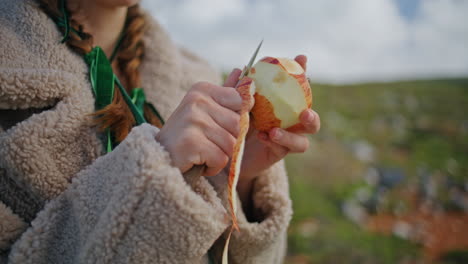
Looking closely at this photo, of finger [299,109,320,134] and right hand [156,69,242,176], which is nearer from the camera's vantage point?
right hand [156,69,242,176]

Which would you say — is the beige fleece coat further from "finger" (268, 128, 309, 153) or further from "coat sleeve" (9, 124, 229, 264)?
"finger" (268, 128, 309, 153)

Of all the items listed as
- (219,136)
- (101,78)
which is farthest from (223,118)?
(101,78)

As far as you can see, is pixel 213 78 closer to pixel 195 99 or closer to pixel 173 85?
pixel 173 85

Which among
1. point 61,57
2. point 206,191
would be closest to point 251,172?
point 206,191

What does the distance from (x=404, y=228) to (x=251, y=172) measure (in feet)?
17.7

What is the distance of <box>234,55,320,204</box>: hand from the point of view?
1.28 m

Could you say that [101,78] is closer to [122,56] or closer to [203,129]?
[122,56]

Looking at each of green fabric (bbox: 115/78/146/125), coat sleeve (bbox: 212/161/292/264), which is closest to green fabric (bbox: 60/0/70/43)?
green fabric (bbox: 115/78/146/125)

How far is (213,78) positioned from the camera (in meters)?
2.08

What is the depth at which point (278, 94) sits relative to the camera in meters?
1.24

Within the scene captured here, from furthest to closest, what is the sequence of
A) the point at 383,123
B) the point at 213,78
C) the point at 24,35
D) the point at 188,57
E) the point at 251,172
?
the point at 383,123, the point at 188,57, the point at 213,78, the point at 251,172, the point at 24,35

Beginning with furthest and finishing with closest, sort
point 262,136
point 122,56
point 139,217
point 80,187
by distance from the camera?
point 122,56 < point 262,136 < point 80,187 < point 139,217

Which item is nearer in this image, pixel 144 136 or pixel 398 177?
pixel 144 136

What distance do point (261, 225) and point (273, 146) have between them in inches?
12.9
